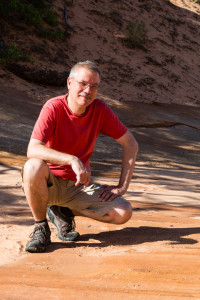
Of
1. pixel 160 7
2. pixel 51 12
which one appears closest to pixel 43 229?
pixel 51 12

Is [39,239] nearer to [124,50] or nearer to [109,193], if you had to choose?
[109,193]

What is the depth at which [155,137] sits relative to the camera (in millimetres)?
13219

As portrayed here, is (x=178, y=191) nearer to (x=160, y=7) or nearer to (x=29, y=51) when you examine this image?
(x=29, y=51)

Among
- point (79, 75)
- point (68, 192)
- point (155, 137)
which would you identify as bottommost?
point (155, 137)

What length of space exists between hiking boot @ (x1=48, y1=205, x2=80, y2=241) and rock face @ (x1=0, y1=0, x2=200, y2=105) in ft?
42.4

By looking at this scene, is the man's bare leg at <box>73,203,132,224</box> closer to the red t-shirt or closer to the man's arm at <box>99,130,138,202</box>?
the man's arm at <box>99,130,138,202</box>

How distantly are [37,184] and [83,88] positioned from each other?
2.38 feet

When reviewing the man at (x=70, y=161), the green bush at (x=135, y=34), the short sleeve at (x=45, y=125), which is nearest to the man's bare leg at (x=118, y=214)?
the man at (x=70, y=161)

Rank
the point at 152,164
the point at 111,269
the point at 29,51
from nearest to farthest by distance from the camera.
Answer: the point at 111,269, the point at 152,164, the point at 29,51

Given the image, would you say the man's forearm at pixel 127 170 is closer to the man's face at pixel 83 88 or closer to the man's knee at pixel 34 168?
the man's face at pixel 83 88

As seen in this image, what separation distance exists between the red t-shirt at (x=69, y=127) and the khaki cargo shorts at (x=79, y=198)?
7 centimetres

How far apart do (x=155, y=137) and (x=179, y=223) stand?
9.24 meters

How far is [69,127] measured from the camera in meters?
3.42

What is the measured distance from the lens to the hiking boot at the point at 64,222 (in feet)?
11.6
